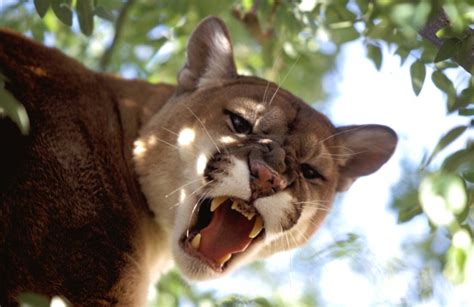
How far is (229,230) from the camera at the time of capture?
4.55 meters

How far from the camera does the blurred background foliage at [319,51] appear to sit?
3.19m

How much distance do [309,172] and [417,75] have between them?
1248 mm

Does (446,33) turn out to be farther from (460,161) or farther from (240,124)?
(240,124)

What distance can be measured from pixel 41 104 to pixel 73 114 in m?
0.23

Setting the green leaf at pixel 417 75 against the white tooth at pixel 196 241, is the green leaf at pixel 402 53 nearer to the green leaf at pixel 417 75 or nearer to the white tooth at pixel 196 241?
the green leaf at pixel 417 75

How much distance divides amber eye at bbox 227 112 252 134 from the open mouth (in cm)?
58

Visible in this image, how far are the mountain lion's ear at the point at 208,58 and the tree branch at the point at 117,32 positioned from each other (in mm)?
1109

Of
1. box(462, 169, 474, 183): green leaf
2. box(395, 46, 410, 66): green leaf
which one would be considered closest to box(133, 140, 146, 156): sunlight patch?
box(395, 46, 410, 66): green leaf

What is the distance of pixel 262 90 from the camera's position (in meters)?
5.21

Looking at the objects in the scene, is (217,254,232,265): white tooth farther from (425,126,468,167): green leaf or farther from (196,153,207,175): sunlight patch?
(425,126,468,167): green leaf

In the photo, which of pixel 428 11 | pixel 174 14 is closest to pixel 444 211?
pixel 428 11

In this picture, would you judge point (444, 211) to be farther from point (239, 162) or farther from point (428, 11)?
point (239, 162)

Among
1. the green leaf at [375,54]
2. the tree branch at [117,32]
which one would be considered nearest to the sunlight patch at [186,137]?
the green leaf at [375,54]

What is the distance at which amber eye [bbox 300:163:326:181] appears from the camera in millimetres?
4965
